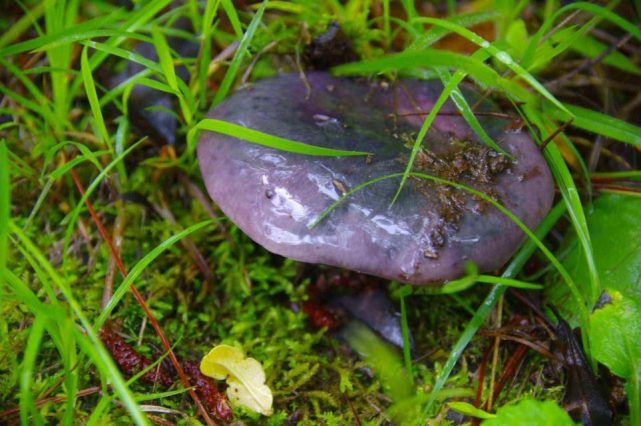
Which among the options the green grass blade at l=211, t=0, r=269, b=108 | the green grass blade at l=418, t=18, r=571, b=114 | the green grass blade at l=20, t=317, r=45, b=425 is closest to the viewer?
the green grass blade at l=20, t=317, r=45, b=425

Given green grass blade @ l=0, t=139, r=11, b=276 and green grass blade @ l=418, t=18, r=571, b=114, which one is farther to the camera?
green grass blade @ l=418, t=18, r=571, b=114

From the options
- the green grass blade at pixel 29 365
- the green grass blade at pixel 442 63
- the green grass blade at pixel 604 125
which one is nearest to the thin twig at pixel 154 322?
the green grass blade at pixel 29 365

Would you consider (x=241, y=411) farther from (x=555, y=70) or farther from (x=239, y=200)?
(x=555, y=70)

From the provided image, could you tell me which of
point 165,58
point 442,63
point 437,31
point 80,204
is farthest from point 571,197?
point 80,204

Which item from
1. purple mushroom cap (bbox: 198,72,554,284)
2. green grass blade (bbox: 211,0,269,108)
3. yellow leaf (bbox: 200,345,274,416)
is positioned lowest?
yellow leaf (bbox: 200,345,274,416)

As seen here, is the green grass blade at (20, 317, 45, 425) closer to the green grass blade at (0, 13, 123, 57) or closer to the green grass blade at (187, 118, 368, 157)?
the green grass blade at (187, 118, 368, 157)

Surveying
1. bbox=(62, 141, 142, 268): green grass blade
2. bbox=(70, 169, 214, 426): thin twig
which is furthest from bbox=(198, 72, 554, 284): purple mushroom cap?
bbox=(70, 169, 214, 426): thin twig

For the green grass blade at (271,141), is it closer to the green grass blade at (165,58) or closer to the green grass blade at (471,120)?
the green grass blade at (165,58)
